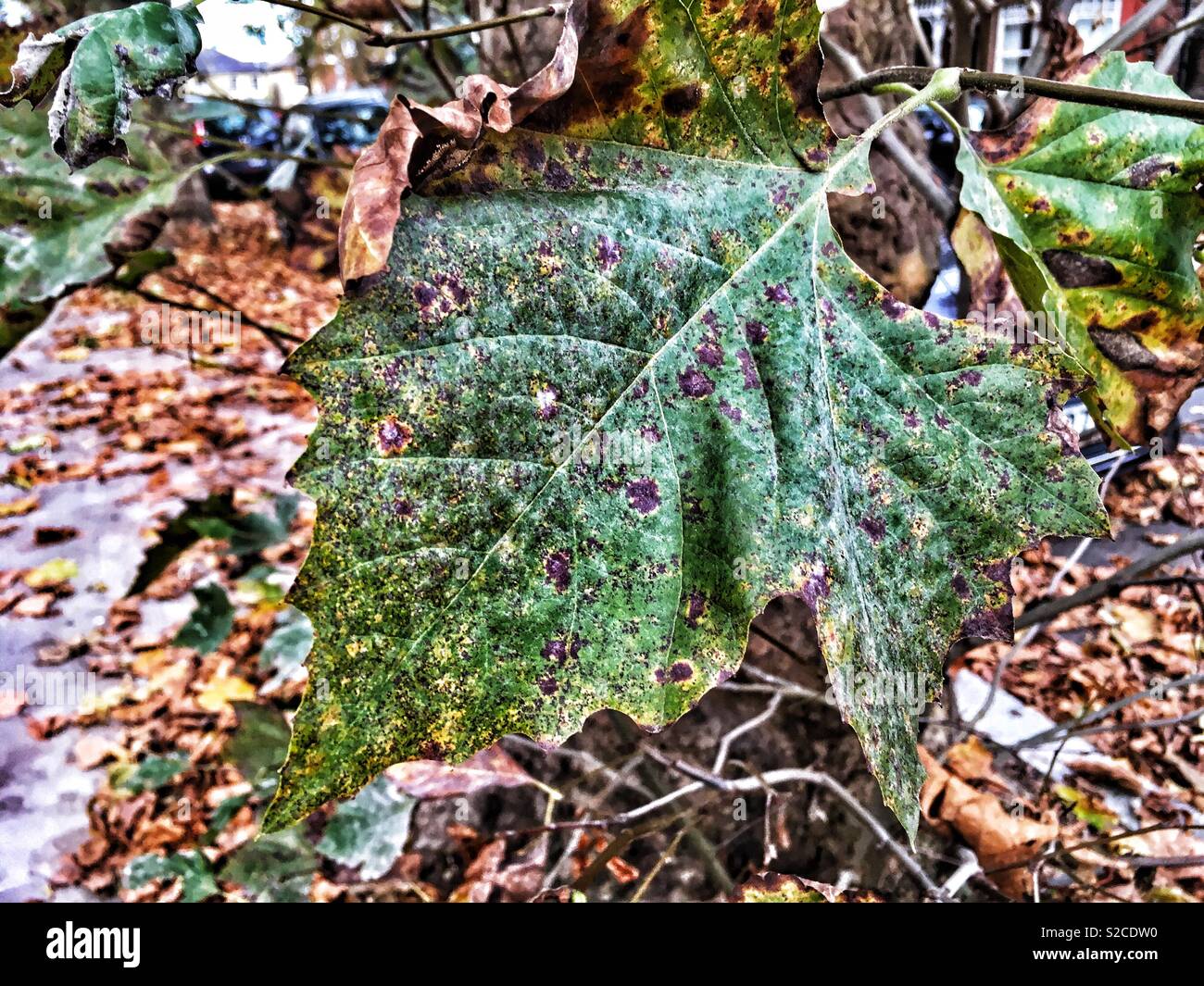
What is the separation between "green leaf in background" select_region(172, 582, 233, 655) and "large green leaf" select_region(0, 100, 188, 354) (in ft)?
2.25

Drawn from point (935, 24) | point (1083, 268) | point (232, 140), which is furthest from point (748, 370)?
point (232, 140)

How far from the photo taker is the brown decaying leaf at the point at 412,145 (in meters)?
0.45

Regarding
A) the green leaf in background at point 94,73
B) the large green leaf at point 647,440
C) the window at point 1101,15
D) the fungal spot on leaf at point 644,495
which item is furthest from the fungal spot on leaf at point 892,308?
A: the window at point 1101,15

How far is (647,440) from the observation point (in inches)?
21.4

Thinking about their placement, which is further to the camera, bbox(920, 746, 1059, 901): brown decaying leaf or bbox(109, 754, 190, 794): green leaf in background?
bbox(109, 754, 190, 794): green leaf in background

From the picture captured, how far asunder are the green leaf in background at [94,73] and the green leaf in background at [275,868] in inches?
48.4

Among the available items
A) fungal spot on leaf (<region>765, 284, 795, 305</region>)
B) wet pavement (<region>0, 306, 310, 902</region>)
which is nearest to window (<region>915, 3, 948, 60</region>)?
fungal spot on leaf (<region>765, 284, 795, 305</region>)

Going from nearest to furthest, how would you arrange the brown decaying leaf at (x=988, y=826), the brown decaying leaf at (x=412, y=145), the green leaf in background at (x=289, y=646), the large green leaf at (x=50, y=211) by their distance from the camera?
the brown decaying leaf at (x=412, y=145), the large green leaf at (x=50, y=211), the brown decaying leaf at (x=988, y=826), the green leaf in background at (x=289, y=646)

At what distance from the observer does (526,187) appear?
0.53 meters

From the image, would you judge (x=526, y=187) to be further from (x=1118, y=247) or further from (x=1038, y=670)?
(x=1038, y=670)

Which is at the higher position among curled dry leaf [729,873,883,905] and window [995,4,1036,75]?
window [995,4,1036,75]

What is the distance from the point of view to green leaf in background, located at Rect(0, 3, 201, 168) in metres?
0.52

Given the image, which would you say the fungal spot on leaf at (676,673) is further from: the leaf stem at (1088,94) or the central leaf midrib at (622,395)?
the leaf stem at (1088,94)

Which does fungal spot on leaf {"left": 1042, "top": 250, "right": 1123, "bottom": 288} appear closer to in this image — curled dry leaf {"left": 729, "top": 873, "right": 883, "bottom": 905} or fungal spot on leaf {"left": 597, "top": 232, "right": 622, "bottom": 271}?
fungal spot on leaf {"left": 597, "top": 232, "right": 622, "bottom": 271}
